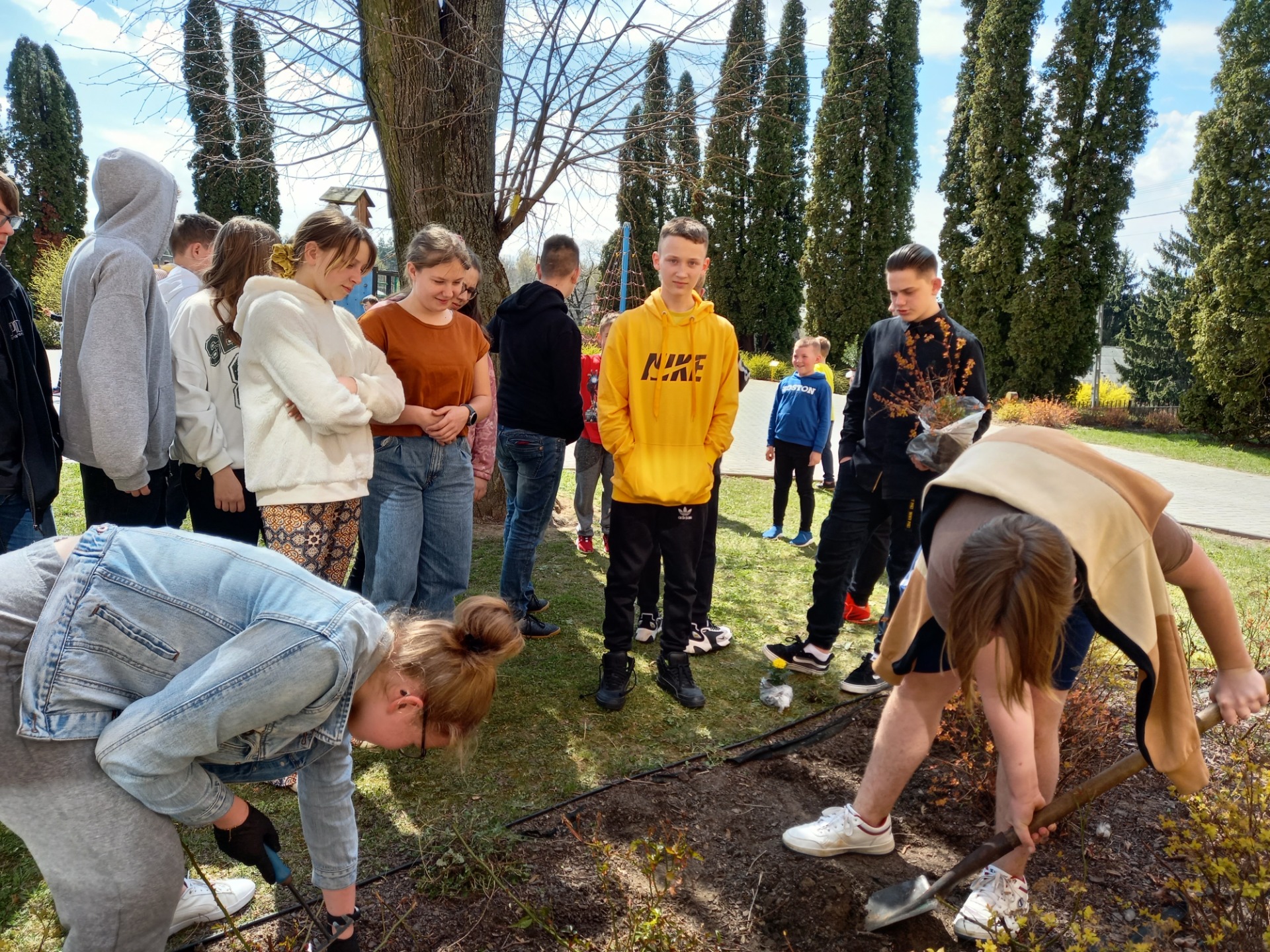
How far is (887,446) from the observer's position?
3.53 meters

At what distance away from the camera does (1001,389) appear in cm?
1917

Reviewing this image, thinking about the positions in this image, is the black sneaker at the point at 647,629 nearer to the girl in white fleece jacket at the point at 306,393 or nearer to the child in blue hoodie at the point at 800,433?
the girl in white fleece jacket at the point at 306,393

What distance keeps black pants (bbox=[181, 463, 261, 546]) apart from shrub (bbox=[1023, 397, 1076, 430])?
12657 millimetres

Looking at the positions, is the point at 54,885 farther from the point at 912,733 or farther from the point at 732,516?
the point at 732,516

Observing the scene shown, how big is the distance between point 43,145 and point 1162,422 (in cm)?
3751

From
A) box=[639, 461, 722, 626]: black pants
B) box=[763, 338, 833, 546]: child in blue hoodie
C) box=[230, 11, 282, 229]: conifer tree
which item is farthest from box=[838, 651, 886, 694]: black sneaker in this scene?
box=[230, 11, 282, 229]: conifer tree

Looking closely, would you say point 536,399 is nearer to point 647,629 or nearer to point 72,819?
point 647,629

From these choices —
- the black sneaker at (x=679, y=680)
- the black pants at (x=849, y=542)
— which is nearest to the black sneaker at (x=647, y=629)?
the black sneaker at (x=679, y=680)

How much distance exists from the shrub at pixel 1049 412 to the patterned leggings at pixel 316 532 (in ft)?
41.2

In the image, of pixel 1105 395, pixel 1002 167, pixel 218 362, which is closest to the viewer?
pixel 218 362

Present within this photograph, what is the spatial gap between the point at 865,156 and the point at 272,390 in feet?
78.4

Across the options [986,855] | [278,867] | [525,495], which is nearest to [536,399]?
[525,495]

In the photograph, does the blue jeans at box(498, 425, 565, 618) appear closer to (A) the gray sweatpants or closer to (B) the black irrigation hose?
(B) the black irrigation hose

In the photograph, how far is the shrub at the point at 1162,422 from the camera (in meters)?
17.3
